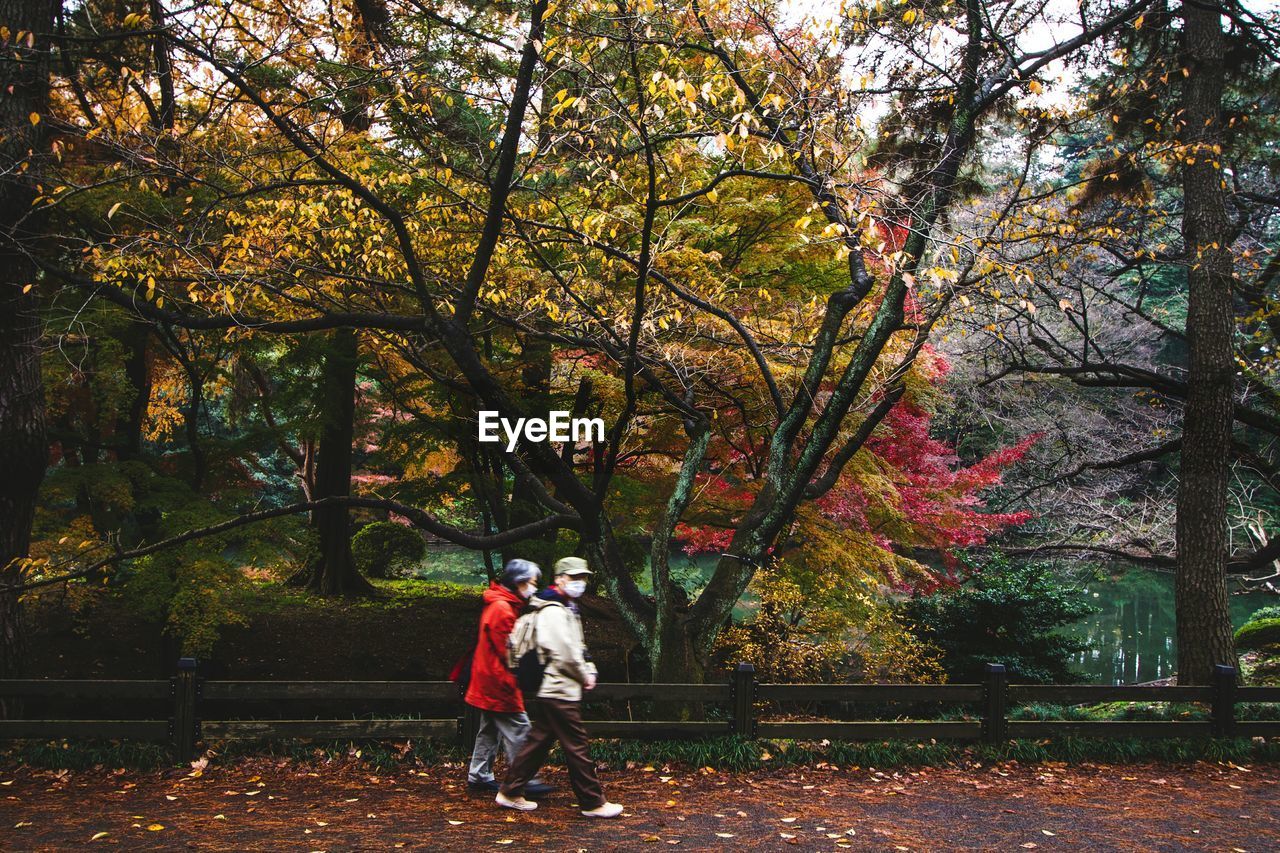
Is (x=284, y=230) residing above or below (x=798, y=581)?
above

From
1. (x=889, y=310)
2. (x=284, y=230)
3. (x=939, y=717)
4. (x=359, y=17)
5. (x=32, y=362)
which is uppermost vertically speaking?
(x=359, y=17)

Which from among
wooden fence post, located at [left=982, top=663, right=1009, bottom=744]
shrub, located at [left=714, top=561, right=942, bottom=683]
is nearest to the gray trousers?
wooden fence post, located at [left=982, top=663, right=1009, bottom=744]

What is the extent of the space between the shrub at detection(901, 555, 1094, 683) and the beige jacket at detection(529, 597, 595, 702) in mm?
9544

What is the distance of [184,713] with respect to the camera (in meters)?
7.37

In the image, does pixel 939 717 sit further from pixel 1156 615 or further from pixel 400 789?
pixel 1156 615

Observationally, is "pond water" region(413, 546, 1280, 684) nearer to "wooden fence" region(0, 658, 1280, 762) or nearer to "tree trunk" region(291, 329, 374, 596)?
"tree trunk" region(291, 329, 374, 596)

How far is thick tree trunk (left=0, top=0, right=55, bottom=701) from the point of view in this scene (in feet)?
26.5

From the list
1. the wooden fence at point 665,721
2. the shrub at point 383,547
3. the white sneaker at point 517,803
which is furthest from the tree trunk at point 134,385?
the white sneaker at point 517,803

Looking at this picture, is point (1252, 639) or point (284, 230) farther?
point (1252, 639)

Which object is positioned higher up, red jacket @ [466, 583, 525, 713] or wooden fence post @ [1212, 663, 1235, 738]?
red jacket @ [466, 583, 525, 713]

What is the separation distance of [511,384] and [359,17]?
498 cm

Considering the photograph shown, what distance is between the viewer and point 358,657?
13.4 m

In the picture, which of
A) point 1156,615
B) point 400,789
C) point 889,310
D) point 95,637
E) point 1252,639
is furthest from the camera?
point 1156,615

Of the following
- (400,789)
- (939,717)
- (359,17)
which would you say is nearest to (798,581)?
(939,717)
